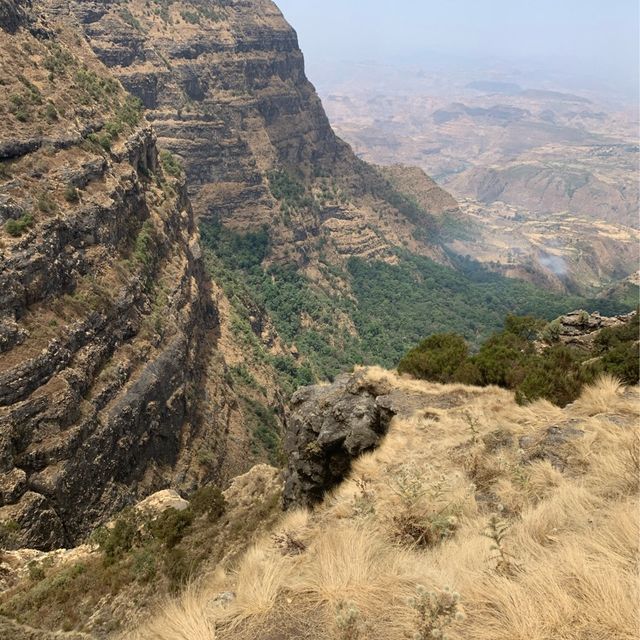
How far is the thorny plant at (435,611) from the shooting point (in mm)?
5051

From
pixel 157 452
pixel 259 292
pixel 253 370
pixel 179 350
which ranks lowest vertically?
pixel 259 292

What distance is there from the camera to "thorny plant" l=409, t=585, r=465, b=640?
5051mm

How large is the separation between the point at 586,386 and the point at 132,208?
29879 millimetres

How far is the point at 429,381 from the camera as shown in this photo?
18.9 metres

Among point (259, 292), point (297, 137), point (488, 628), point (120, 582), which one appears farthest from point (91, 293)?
point (297, 137)

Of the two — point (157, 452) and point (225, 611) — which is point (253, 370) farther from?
point (225, 611)

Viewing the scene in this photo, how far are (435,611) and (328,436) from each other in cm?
832

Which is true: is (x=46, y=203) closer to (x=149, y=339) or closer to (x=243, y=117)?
(x=149, y=339)

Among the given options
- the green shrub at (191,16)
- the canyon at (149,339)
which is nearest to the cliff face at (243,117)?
the green shrub at (191,16)

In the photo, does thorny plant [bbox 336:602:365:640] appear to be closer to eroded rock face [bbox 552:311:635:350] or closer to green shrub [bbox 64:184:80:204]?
eroded rock face [bbox 552:311:635:350]

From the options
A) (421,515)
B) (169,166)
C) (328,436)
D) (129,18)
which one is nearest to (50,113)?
(169,166)

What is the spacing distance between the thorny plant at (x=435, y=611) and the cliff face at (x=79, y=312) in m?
17.4

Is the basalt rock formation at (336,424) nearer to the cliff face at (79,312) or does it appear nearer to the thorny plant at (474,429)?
the thorny plant at (474,429)

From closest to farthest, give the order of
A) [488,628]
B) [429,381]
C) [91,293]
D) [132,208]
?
[488,628] < [429,381] < [91,293] < [132,208]
